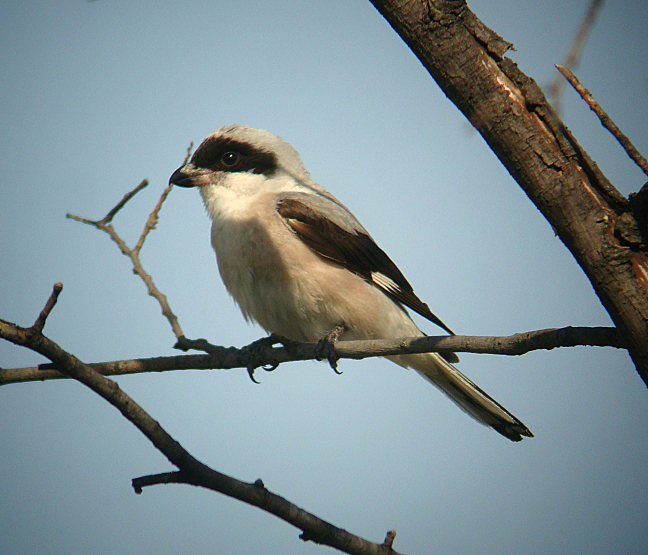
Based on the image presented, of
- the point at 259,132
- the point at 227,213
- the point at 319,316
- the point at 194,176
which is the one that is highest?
the point at 259,132

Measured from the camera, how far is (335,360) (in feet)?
10.5

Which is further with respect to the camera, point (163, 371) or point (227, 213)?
point (227, 213)

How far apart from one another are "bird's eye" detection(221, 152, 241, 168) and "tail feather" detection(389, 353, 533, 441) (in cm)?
189

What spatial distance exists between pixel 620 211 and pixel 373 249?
2340 millimetres

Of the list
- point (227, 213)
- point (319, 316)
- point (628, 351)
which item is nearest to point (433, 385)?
point (319, 316)

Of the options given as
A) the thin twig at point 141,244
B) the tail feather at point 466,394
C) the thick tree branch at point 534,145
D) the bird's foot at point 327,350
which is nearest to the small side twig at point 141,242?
the thin twig at point 141,244

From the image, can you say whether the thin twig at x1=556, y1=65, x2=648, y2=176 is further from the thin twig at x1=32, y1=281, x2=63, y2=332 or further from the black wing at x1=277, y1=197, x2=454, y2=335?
the black wing at x1=277, y1=197, x2=454, y2=335

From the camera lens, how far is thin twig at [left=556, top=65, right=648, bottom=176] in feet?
5.70

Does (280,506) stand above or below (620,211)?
below

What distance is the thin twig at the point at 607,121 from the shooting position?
174 cm

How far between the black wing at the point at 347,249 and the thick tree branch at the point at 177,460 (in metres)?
1.80

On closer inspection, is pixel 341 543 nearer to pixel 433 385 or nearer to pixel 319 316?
pixel 319 316

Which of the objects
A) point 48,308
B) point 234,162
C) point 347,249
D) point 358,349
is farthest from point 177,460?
point 234,162

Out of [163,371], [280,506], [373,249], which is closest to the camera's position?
[280,506]
